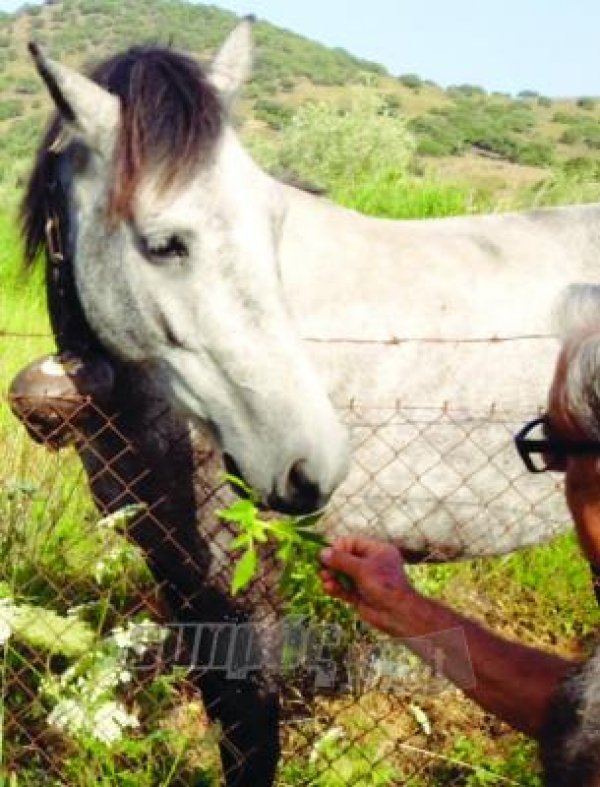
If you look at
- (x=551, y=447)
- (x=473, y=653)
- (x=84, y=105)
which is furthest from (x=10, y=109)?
(x=551, y=447)

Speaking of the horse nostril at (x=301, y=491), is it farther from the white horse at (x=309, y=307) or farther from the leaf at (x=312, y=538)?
the leaf at (x=312, y=538)

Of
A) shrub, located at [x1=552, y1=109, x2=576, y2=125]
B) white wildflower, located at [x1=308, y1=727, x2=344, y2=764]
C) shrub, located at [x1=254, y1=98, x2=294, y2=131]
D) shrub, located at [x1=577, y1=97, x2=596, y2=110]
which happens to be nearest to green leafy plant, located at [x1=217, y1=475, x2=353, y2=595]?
white wildflower, located at [x1=308, y1=727, x2=344, y2=764]

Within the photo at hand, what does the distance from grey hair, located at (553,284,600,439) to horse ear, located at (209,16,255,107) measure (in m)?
1.62

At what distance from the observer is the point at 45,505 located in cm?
357

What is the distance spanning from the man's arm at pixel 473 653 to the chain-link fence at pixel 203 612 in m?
0.89

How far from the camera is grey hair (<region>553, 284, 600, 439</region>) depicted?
4.99 ft

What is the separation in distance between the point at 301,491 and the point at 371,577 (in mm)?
495

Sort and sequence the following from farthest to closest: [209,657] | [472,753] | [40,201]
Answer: [472,753]
[209,657]
[40,201]

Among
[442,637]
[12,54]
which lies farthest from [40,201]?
[12,54]

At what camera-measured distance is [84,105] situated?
260 cm

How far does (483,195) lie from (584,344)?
8557 mm

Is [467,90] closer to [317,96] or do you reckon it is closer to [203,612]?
[317,96]

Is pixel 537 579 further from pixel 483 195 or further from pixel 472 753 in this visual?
pixel 483 195

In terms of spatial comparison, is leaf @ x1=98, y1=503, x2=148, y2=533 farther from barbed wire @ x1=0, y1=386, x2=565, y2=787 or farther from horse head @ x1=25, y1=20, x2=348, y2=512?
horse head @ x1=25, y1=20, x2=348, y2=512
